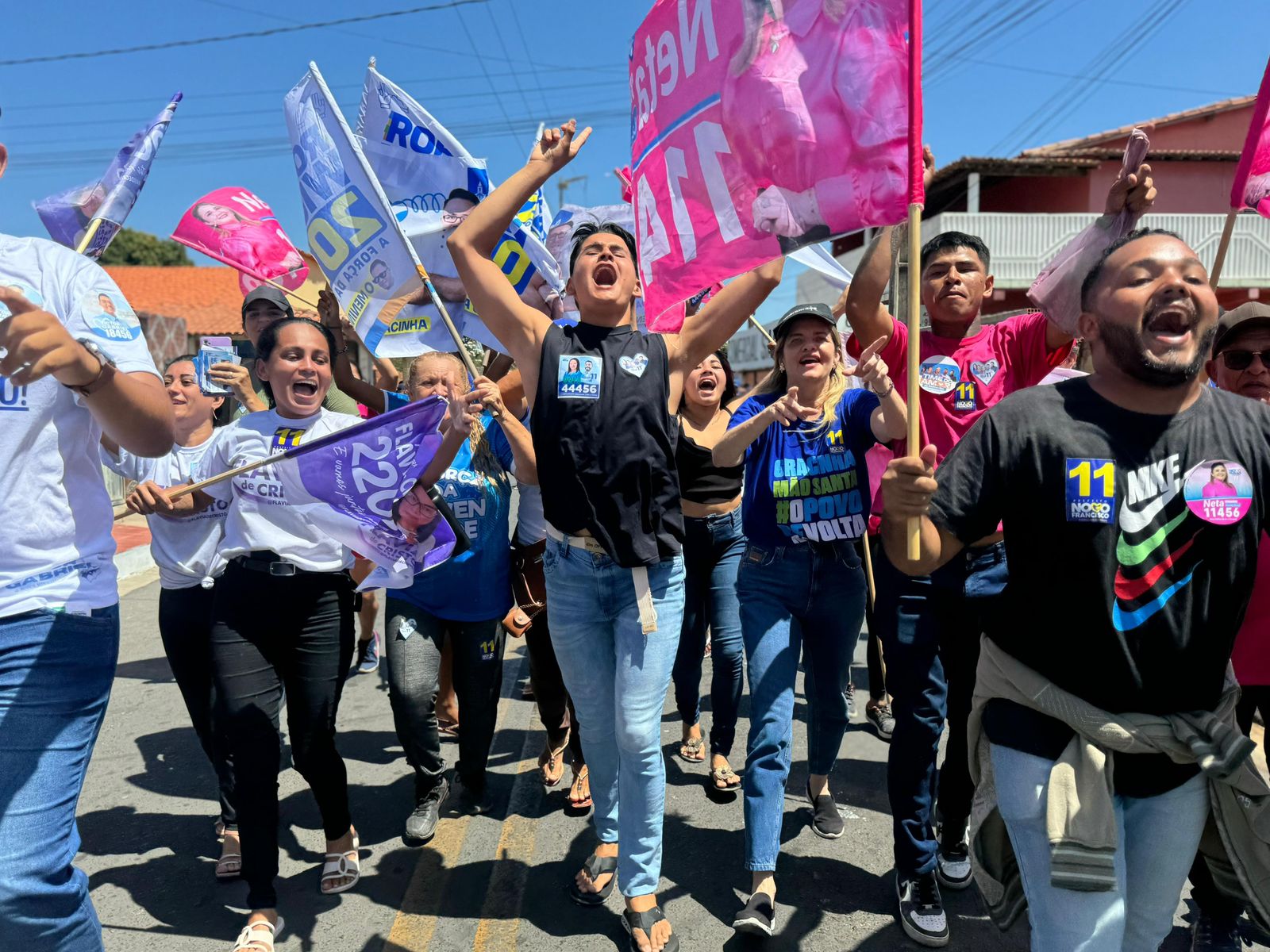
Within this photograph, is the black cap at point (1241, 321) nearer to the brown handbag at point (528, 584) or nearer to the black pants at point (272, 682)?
the brown handbag at point (528, 584)

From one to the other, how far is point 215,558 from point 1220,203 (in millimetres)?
26143

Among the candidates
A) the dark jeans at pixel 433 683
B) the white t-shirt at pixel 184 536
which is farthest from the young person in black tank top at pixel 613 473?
the white t-shirt at pixel 184 536

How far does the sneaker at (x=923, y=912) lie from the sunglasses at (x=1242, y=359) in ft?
6.62

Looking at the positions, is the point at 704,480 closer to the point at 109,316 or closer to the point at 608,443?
the point at 608,443

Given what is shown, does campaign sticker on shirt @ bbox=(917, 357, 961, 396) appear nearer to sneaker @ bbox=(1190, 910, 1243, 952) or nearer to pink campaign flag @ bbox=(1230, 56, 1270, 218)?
pink campaign flag @ bbox=(1230, 56, 1270, 218)

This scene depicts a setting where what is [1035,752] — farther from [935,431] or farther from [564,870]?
[564,870]

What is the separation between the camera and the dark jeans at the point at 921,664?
295 cm

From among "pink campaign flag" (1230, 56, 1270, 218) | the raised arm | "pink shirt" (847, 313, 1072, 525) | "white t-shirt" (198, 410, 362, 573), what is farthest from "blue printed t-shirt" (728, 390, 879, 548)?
"white t-shirt" (198, 410, 362, 573)

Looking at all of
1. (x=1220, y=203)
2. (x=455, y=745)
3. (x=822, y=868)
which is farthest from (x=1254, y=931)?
(x=1220, y=203)

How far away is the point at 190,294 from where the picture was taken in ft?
120

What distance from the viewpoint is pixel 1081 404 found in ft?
6.39

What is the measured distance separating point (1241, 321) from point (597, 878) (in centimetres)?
296

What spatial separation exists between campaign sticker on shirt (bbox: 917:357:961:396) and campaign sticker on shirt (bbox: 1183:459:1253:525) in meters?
1.31

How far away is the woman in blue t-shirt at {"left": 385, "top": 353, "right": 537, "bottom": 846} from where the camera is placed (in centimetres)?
360
